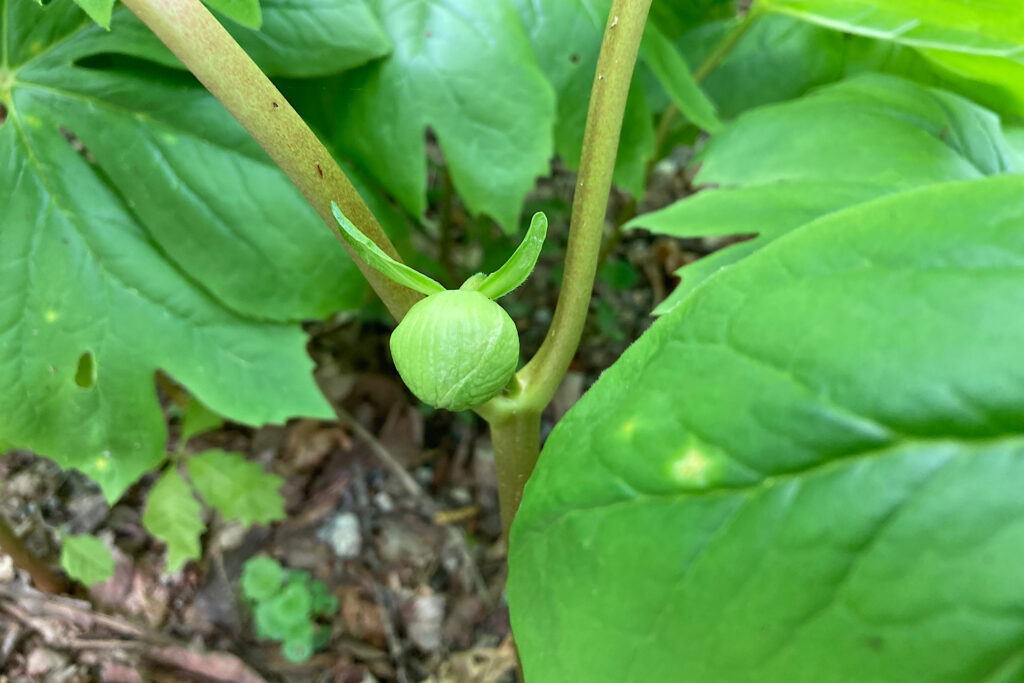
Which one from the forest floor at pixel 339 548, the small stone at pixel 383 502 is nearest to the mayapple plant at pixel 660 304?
the forest floor at pixel 339 548

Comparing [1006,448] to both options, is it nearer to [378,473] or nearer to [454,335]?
[454,335]

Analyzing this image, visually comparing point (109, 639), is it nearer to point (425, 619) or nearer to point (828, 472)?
point (425, 619)

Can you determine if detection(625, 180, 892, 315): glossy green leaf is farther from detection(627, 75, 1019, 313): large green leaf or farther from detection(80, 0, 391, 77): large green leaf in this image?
detection(80, 0, 391, 77): large green leaf

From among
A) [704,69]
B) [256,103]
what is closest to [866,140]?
[704,69]

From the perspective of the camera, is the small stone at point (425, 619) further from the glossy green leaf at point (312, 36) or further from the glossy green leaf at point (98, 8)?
the glossy green leaf at point (98, 8)

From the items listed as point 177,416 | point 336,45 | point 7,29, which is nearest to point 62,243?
point 7,29

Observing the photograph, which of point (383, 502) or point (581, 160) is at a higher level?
point (581, 160)

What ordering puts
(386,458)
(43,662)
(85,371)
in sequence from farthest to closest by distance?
(386,458) < (43,662) < (85,371)
